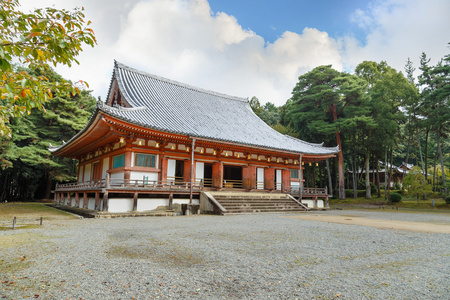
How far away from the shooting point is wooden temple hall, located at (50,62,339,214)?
45.2ft

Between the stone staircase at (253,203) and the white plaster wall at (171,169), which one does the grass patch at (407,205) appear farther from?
the white plaster wall at (171,169)

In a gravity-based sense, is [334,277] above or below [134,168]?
below

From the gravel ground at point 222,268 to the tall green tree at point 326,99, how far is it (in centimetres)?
2437

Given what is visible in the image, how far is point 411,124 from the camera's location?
1198 inches

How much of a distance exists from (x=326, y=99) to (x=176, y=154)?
69.1 ft

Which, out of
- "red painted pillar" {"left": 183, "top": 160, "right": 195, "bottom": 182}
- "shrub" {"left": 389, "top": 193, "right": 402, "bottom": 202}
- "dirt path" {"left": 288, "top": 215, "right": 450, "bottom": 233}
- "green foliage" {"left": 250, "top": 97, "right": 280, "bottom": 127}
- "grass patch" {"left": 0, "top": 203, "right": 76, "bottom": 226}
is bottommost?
"grass patch" {"left": 0, "top": 203, "right": 76, "bottom": 226}

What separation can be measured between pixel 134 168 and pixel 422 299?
1356cm

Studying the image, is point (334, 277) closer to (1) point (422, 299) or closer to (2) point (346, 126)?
(1) point (422, 299)

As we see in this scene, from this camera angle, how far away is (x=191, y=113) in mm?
19828

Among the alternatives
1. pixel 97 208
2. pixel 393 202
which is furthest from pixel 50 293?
pixel 393 202

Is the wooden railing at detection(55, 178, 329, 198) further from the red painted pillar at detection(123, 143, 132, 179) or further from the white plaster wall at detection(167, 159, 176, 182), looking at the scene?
the red painted pillar at detection(123, 143, 132, 179)

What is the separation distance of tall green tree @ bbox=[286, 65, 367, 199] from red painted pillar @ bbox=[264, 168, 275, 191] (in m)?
11.8

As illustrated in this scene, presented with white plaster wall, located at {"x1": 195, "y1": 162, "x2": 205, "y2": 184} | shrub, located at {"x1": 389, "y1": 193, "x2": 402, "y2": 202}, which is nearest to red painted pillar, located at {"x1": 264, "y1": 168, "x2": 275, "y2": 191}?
white plaster wall, located at {"x1": 195, "y1": 162, "x2": 205, "y2": 184}

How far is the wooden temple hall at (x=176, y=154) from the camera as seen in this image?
1377cm
